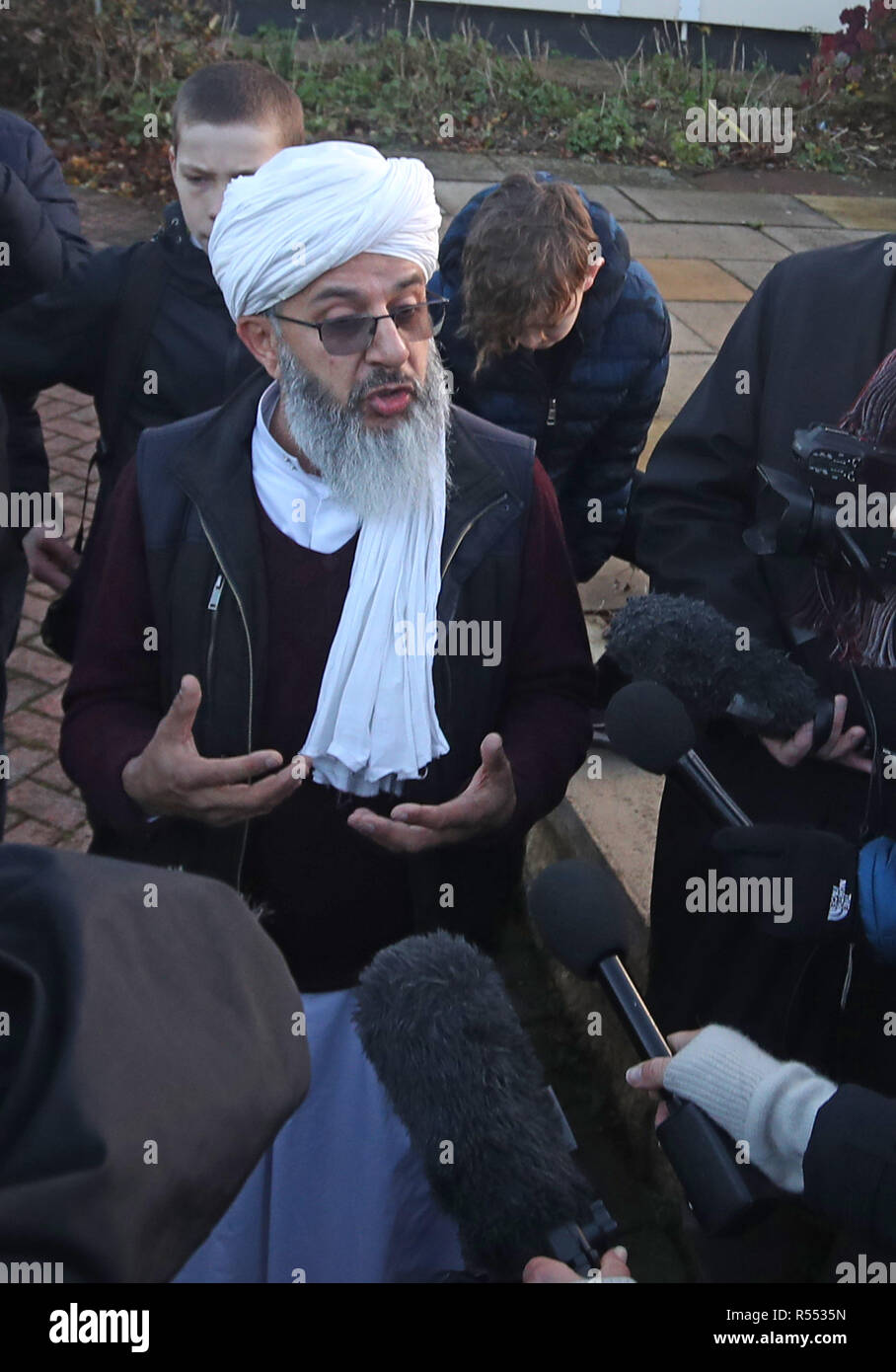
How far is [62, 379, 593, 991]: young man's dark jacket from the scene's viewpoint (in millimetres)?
2098

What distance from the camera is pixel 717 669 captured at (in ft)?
6.30

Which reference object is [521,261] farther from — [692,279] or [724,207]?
[724,207]

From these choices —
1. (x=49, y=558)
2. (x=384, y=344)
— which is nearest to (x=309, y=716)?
(x=384, y=344)

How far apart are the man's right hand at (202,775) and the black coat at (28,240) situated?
3.04 ft

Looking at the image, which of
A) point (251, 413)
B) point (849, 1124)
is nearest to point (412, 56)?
point (251, 413)

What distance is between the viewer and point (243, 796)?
6.46ft

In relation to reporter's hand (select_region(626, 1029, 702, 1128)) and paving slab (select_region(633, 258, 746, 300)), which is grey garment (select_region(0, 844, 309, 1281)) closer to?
reporter's hand (select_region(626, 1029, 702, 1128))

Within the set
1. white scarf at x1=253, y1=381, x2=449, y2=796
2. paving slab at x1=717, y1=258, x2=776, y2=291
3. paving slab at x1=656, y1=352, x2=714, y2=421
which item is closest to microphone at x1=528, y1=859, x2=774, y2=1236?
white scarf at x1=253, y1=381, x2=449, y2=796

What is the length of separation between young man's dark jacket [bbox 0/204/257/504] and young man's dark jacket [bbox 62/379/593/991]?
1.55ft

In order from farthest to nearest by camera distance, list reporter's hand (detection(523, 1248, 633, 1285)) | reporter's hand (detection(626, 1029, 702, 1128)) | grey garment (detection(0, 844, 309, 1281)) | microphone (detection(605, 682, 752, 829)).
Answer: microphone (detection(605, 682, 752, 829)), reporter's hand (detection(626, 1029, 702, 1128)), reporter's hand (detection(523, 1248, 633, 1285)), grey garment (detection(0, 844, 309, 1281))

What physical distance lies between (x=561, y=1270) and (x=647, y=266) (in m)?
6.74
